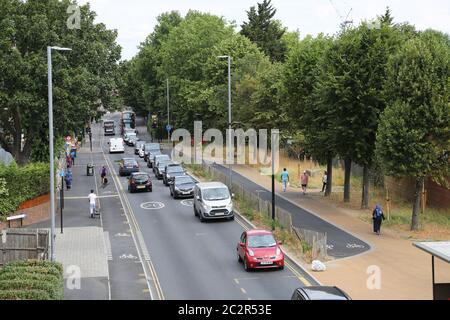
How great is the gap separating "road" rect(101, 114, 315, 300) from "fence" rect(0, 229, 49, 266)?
4.29 meters

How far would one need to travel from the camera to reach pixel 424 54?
32.4m

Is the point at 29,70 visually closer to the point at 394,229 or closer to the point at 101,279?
the point at 101,279

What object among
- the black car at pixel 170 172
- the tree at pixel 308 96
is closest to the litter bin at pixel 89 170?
the black car at pixel 170 172

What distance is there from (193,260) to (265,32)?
67.9 m

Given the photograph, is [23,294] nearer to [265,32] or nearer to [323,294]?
[323,294]

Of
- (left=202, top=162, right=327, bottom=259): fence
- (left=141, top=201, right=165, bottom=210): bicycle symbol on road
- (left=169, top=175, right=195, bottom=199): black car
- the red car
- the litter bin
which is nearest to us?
the red car

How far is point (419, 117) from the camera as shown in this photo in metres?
32.2

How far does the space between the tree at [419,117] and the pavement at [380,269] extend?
3681mm

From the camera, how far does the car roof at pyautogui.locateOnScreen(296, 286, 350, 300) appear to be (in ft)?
57.4

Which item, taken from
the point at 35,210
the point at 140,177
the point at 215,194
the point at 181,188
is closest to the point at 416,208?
the point at 215,194

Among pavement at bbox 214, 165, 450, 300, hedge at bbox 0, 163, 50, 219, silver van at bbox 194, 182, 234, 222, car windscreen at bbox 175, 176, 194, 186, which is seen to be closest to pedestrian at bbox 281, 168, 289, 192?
car windscreen at bbox 175, 176, 194, 186

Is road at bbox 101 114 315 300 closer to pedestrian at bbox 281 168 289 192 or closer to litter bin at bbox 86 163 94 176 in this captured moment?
pedestrian at bbox 281 168 289 192

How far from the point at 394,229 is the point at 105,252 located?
14522mm
